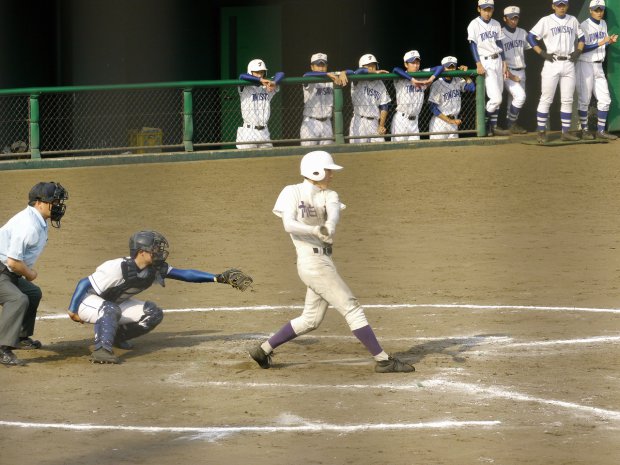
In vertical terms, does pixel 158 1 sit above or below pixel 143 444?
above

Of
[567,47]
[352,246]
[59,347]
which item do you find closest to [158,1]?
[567,47]

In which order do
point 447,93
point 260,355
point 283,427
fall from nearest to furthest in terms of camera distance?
1. point 283,427
2. point 260,355
3. point 447,93

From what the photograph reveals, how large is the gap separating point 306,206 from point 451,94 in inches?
357

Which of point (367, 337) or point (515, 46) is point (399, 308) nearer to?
point (367, 337)

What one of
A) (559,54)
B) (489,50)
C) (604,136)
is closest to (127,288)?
(489,50)

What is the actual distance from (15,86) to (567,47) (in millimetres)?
6630

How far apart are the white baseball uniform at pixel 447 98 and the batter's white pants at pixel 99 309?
8615 mm

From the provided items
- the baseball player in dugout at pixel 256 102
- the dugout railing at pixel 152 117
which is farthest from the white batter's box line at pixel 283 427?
the baseball player in dugout at pixel 256 102

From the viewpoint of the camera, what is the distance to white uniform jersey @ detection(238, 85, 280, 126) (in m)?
15.7

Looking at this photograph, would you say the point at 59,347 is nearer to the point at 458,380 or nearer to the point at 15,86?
the point at 458,380

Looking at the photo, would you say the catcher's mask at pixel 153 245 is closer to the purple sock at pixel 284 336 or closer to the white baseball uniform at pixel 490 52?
the purple sock at pixel 284 336

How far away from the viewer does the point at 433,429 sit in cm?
654

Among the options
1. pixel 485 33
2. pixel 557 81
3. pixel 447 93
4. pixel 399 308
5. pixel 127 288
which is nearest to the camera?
pixel 127 288

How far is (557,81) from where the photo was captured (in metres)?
16.2
